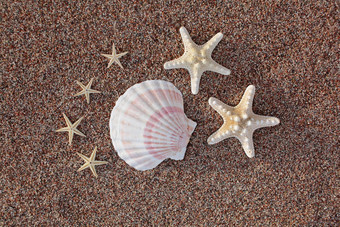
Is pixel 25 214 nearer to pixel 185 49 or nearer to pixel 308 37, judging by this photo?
pixel 185 49

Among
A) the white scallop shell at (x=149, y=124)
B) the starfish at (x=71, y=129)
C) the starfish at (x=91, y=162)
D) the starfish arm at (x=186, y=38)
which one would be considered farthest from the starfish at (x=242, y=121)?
the starfish at (x=71, y=129)

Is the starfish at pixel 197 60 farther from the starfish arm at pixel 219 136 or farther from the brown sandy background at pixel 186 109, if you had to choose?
the starfish arm at pixel 219 136

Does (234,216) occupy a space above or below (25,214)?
above

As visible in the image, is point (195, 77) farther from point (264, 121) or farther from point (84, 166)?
point (84, 166)

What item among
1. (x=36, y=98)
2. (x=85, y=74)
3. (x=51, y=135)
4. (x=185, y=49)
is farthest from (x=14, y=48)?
(x=185, y=49)

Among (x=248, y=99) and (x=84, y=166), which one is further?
(x=84, y=166)

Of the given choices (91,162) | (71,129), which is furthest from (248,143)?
(71,129)
